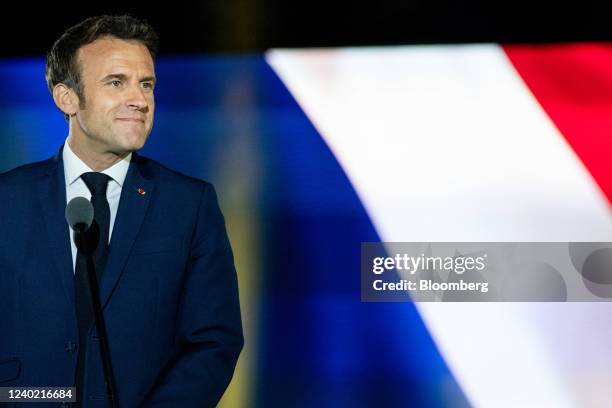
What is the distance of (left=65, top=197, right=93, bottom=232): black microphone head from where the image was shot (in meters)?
2.38

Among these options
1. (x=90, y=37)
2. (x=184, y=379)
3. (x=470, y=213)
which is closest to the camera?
(x=184, y=379)

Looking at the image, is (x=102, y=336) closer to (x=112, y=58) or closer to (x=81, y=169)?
(x=81, y=169)

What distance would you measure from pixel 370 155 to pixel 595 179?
0.85 meters

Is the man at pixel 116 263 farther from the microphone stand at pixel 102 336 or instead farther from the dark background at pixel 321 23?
the microphone stand at pixel 102 336

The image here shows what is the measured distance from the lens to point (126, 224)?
2887mm

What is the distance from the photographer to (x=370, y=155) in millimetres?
3287

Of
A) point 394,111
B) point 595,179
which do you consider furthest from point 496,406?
point 394,111

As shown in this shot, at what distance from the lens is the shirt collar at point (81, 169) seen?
9.76ft

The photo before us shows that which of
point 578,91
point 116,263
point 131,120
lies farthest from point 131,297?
point 578,91

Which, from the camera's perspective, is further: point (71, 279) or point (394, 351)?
point (394, 351)

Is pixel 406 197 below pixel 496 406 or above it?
above

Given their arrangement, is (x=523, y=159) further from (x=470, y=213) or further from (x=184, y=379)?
(x=184, y=379)

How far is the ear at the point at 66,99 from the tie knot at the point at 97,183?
0.91 ft

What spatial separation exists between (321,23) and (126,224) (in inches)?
43.5
